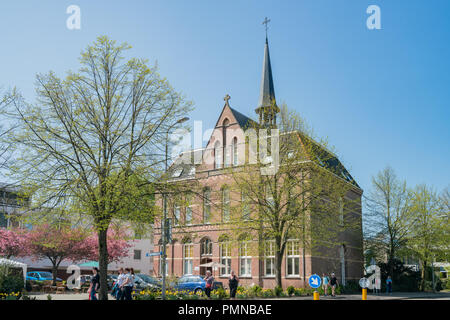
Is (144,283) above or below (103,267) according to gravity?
below

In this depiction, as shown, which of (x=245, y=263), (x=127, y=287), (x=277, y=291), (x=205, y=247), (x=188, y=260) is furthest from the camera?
(x=188, y=260)

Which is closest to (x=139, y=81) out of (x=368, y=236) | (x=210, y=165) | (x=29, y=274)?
(x=210, y=165)

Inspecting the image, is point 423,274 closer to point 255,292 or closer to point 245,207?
point 255,292

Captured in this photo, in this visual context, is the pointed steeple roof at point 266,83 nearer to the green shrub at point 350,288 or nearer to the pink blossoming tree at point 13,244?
the green shrub at point 350,288

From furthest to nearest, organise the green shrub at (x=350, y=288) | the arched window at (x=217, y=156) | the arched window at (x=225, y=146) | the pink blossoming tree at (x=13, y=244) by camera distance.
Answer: the arched window at (x=217, y=156), the pink blossoming tree at (x=13, y=244), the arched window at (x=225, y=146), the green shrub at (x=350, y=288)

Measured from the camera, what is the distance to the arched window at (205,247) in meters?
39.8

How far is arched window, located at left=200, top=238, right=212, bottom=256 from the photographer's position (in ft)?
131

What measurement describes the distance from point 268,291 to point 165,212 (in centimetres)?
1011

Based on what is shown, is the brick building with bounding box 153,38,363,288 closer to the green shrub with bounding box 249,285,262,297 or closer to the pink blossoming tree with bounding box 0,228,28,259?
the green shrub with bounding box 249,285,262,297

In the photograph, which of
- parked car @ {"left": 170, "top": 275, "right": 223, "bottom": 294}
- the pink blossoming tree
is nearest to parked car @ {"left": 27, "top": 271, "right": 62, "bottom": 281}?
the pink blossoming tree

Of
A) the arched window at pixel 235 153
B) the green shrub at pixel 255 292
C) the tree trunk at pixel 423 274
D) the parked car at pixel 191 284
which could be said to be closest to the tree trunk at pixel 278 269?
the green shrub at pixel 255 292

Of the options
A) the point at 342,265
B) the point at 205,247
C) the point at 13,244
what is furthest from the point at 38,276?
the point at 342,265

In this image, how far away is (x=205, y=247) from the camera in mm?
40188
